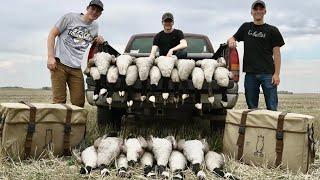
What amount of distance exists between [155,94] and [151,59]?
458mm

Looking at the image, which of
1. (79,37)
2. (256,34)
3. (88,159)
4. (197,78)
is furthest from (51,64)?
(256,34)

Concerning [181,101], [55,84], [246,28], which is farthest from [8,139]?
[246,28]

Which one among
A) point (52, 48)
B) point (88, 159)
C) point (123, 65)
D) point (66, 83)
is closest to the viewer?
point (88, 159)

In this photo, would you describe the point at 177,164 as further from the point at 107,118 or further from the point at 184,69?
the point at 107,118

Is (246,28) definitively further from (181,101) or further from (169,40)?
(181,101)

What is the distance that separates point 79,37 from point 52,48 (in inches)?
17.1

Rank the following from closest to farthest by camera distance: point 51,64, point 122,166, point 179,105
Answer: point 122,166 < point 179,105 < point 51,64

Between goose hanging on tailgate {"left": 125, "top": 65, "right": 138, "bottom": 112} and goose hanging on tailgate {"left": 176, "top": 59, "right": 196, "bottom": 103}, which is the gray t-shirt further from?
goose hanging on tailgate {"left": 176, "top": 59, "right": 196, "bottom": 103}

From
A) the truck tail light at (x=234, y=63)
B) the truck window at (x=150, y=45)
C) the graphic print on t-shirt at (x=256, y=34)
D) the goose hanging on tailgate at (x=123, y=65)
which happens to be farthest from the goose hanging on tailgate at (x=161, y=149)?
the truck window at (x=150, y=45)

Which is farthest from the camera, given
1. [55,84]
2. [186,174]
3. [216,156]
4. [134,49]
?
[134,49]

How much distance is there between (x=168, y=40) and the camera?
24.0 ft

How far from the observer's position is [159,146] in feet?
17.7

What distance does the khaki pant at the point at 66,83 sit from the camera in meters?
7.03

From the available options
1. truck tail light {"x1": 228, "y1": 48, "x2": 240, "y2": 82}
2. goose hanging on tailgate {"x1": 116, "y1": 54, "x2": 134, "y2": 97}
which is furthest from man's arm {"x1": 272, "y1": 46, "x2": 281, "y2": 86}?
goose hanging on tailgate {"x1": 116, "y1": 54, "x2": 134, "y2": 97}
